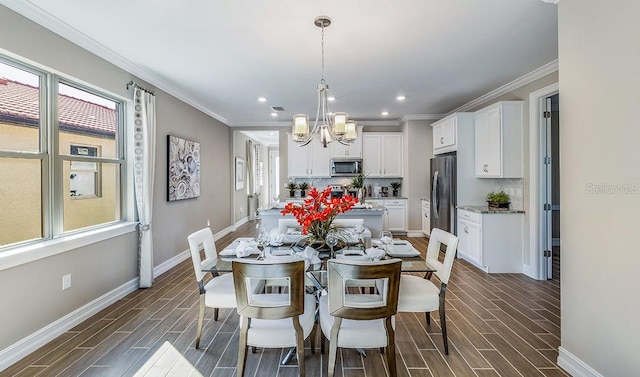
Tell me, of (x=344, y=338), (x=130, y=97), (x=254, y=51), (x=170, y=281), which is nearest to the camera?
(x=344, y=338)

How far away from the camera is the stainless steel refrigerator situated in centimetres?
514

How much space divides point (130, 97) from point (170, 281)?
2.42 meters

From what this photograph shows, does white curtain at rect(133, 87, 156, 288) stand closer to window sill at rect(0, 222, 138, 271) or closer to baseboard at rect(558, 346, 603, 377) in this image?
window sill at rect(0, 222, 138, 271)

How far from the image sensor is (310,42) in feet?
10.0

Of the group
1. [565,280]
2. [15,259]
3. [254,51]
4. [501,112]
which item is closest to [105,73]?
[254,51]

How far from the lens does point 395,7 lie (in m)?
2.43

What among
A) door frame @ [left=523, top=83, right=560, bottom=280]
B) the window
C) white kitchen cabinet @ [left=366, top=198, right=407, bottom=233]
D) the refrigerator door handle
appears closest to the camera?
the window

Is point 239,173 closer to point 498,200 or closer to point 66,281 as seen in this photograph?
point 66,281

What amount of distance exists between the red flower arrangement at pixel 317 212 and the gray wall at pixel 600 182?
1.56 meters

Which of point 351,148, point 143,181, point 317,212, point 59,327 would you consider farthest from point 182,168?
point 351,148

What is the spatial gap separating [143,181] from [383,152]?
5065 mm

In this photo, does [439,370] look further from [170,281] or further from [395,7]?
[170,281]

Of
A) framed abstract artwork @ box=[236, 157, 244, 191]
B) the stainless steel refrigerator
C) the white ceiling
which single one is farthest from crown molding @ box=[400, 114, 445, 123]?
framed abstract artwork @ box=[236, 157, 244, 191]

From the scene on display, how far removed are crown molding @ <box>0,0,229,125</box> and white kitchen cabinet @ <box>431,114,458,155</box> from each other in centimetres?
457
